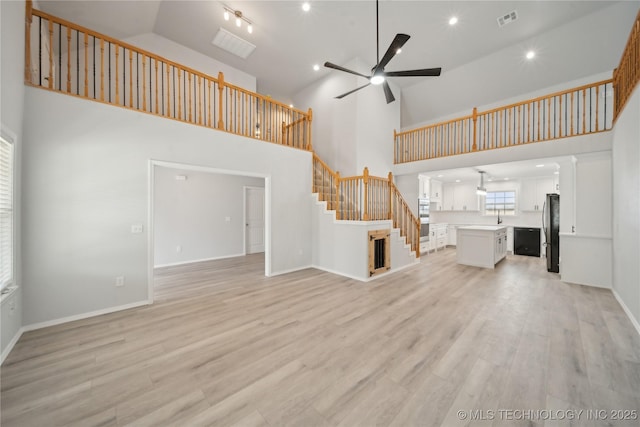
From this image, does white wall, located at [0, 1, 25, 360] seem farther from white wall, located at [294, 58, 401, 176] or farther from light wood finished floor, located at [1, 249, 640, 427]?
white wall, located at [294, 58, 401, 176]

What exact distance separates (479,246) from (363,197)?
129 inches

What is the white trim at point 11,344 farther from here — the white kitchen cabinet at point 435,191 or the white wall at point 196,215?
the white kitchen cabinet at point 435,191

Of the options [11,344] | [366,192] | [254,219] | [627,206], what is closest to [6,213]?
[11,344]

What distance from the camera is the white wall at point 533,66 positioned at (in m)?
4.55

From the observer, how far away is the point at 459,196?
903cm

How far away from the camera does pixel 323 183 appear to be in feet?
18.9

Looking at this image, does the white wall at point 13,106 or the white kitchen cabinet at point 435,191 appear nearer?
the white wall at point 13,106

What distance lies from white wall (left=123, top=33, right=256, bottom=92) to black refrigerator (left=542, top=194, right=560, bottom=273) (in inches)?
325

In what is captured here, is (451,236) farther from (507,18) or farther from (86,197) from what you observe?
(86,197)

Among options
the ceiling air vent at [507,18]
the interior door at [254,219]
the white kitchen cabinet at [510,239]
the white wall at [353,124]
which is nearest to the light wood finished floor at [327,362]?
the white wall at [353,124]

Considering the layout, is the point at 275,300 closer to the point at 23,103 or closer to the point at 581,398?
the point at 581,398

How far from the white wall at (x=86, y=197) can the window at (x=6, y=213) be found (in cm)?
33

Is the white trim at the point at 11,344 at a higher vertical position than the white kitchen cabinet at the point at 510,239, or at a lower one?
lower

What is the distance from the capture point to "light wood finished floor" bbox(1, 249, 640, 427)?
1611mm
